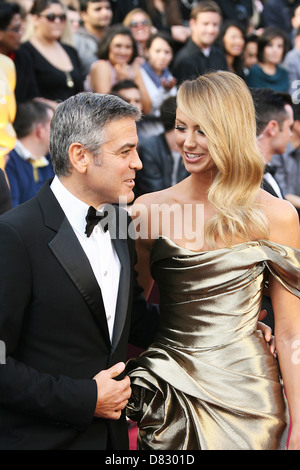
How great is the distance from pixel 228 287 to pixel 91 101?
32.3 inches

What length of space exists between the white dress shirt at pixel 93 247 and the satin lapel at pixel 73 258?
4 cm

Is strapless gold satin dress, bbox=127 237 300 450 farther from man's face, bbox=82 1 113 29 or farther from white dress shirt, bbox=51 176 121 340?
man's face, bbox=82 1 113 29

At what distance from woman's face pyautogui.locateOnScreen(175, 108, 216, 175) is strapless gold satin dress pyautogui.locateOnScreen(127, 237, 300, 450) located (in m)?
0.31

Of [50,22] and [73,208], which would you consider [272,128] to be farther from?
[50,22]

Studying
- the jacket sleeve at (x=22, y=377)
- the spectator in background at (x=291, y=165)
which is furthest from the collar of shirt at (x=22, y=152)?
the jacket sleeve at (x=22, y=377)

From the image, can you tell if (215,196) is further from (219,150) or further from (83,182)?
(83,182)

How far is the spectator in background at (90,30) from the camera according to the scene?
7.16 metres

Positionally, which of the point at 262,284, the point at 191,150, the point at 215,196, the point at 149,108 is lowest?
the point at 149,108

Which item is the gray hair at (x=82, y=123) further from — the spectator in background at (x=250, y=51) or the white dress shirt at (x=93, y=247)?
the spectator in background at (x=250, y=51)

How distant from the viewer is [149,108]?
23.3 feet

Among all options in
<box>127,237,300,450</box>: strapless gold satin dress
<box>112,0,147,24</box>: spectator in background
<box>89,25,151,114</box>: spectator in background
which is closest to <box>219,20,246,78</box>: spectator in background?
<box>112,0,147,24</box>: spectator in background

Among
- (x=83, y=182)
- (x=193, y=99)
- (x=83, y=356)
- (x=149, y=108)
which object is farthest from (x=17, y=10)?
(x=83, y=356)

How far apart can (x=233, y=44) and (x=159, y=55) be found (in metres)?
1.03

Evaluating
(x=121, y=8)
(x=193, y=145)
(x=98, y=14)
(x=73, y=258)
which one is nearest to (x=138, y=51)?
(x=98, y=14)
